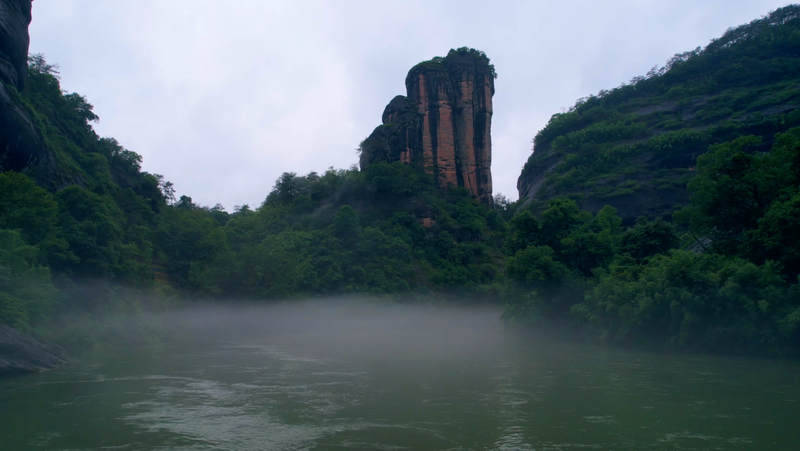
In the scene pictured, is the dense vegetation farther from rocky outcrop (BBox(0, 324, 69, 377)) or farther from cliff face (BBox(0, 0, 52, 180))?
cliff face (BBox(0, 0, 52, 180))

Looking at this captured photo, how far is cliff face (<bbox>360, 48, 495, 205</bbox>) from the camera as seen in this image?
74125mm

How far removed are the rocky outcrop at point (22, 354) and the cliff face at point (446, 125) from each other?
59629 millimetres

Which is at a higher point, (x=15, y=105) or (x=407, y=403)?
(x=15, y=105)

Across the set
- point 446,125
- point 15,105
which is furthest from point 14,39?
point 446,125

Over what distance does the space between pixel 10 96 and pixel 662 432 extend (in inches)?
1472

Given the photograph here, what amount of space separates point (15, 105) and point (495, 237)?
168 ft

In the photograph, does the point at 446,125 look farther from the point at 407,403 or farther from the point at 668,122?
the point at 407,403

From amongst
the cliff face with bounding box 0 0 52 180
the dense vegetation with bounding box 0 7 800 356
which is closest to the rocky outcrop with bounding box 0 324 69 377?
the dense vegetation with bounding box 0 7 800 356

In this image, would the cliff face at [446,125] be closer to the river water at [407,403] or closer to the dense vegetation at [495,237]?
the dense vegetation at [495,237]

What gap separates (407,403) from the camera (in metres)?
11.1

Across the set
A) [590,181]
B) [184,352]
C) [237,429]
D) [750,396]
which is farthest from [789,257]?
[590,181]

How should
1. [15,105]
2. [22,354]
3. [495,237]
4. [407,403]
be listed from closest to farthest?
[407,403]
[22,354]
[15,105]
[495,237]

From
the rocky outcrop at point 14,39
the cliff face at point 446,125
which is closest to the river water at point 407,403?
the rocky outcrop at point 14,39

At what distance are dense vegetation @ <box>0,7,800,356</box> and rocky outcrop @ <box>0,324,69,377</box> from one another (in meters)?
1.18
